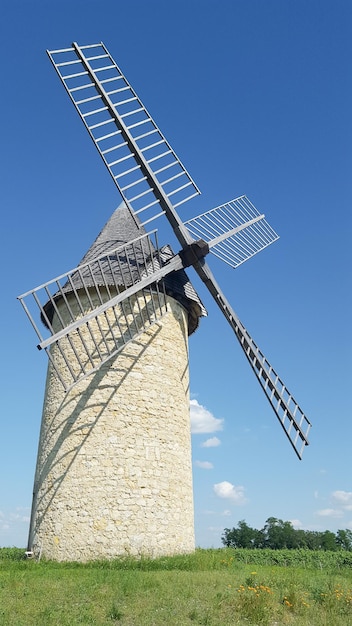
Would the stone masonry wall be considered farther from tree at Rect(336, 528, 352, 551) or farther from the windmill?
tree at Rect(336, 528, 352, 551)

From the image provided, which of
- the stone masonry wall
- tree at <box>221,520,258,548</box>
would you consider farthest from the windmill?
tree at <box>221,520,258,548</box>

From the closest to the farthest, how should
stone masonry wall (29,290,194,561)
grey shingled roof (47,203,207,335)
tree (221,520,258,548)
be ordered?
stone masonry wall (29,290,194,561), grey shingled roof (47,203,207,335), tree (221,520,258,548)

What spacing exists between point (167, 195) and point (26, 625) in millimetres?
9225

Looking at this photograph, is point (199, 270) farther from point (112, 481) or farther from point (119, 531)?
point (119, 531)

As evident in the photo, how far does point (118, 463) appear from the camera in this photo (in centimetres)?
1014

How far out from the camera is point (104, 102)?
12.2 metres

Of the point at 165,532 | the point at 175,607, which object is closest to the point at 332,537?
the point at 165,532

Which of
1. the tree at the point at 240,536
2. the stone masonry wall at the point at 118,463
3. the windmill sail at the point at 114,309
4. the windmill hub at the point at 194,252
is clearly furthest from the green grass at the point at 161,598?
the tree at the point at 240,536

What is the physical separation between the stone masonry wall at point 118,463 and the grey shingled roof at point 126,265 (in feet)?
3.34

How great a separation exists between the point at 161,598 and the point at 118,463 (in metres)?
3.48

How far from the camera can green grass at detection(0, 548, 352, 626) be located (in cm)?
633

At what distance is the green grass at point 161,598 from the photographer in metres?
6.33

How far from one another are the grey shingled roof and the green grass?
18.6 feet

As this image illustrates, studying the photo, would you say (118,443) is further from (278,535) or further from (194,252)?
(278,535)
